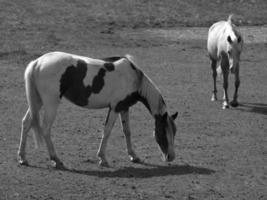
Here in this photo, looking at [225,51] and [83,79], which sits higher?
[83,79]

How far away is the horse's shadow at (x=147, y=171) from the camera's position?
9305 millimetres

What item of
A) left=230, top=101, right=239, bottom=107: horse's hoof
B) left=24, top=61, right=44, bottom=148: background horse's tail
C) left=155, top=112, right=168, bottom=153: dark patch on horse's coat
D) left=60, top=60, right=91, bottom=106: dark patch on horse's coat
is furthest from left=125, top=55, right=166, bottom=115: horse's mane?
left=230, top=101, right=239, bottom=107: horse's hoof

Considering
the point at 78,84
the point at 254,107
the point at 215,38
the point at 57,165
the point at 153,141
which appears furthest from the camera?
the point at 215,38

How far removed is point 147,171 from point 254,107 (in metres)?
5.58

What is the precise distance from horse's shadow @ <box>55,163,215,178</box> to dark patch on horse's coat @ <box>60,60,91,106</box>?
0.99m

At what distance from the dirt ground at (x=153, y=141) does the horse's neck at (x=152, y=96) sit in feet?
2.59

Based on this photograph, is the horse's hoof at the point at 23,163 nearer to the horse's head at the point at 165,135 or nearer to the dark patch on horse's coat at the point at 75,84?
the dark patch on horse's coat at the point at 75,84

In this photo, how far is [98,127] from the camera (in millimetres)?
12227

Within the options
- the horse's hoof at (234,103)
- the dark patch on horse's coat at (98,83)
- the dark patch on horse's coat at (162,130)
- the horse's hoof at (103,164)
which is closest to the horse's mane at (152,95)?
the dark patch on horse's coat at (162,130)

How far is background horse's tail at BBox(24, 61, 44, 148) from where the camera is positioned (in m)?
9.42

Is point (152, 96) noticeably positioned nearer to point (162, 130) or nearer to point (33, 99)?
point (162, 130)

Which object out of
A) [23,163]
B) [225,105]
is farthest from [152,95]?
[225,105]

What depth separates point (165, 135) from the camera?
9.74m

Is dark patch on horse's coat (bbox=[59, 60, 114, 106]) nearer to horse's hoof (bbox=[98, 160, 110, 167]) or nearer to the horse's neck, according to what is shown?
the horse's neck
